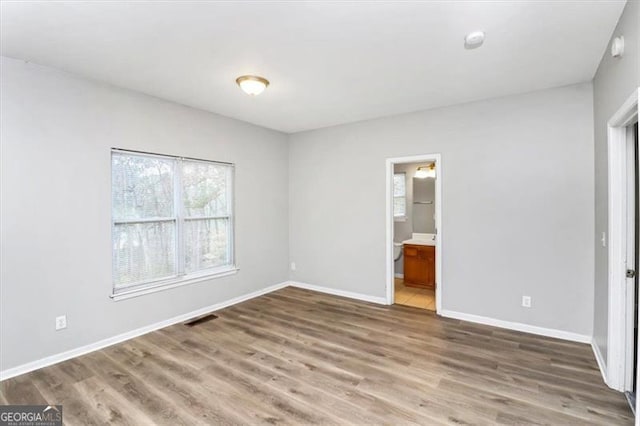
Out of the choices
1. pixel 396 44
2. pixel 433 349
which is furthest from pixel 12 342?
pixel 396 44

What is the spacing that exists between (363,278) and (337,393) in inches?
96.8

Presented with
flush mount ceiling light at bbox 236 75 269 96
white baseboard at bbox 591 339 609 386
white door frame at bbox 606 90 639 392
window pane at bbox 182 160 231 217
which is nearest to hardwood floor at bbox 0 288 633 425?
white baseboard at bbox 591 339 609 386

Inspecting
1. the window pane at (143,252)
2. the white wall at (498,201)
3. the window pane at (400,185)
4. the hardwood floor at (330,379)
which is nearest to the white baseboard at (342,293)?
the white wall at (498,201)

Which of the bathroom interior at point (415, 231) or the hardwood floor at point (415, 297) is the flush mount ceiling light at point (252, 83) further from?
the hardwood floor at point (415, 297)

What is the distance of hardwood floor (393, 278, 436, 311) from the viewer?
4480 millimetres

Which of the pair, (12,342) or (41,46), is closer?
(41,46)

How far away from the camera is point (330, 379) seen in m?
2.58

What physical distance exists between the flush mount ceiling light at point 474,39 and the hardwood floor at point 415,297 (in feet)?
10.6

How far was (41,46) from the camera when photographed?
2.48 meters

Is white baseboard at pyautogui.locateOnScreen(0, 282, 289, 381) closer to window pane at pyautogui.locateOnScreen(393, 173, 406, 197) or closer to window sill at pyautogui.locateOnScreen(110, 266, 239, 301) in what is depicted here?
window sill at pyautogui.locateOnScreen(110, 266, 239, 301)

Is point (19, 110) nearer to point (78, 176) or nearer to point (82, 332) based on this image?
point (78, 176)

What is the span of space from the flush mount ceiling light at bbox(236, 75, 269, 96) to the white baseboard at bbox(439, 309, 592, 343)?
3.48m

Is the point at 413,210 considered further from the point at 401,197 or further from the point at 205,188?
the point at 205,188

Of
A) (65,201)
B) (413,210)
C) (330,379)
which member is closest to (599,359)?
(330,379)
